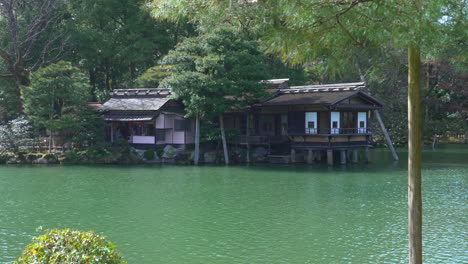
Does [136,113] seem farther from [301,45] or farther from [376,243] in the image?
[301,45]

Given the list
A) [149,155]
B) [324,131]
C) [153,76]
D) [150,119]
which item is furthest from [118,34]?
[324,131]

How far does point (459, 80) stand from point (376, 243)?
3252 centimetres

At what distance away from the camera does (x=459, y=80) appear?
39.2 m

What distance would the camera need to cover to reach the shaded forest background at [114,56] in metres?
34.3

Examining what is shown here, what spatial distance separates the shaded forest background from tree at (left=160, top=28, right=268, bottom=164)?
8.71 ft

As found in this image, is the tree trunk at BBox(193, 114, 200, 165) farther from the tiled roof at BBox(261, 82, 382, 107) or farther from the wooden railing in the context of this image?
the wooden railing

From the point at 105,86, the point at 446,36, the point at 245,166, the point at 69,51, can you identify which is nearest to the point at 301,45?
the point at 446,36

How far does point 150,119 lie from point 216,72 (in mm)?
5960

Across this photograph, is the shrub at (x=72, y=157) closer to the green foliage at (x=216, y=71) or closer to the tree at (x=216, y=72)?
the green foliage at (x=216, y=71)

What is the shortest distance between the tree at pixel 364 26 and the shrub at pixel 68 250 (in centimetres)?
301

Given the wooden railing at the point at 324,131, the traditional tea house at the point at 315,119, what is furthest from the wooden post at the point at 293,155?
the wooden railing at the point at 324,131

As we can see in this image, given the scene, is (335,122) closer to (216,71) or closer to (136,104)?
(216,71)

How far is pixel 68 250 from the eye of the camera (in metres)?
5.41

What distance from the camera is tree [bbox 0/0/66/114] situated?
109 feet
